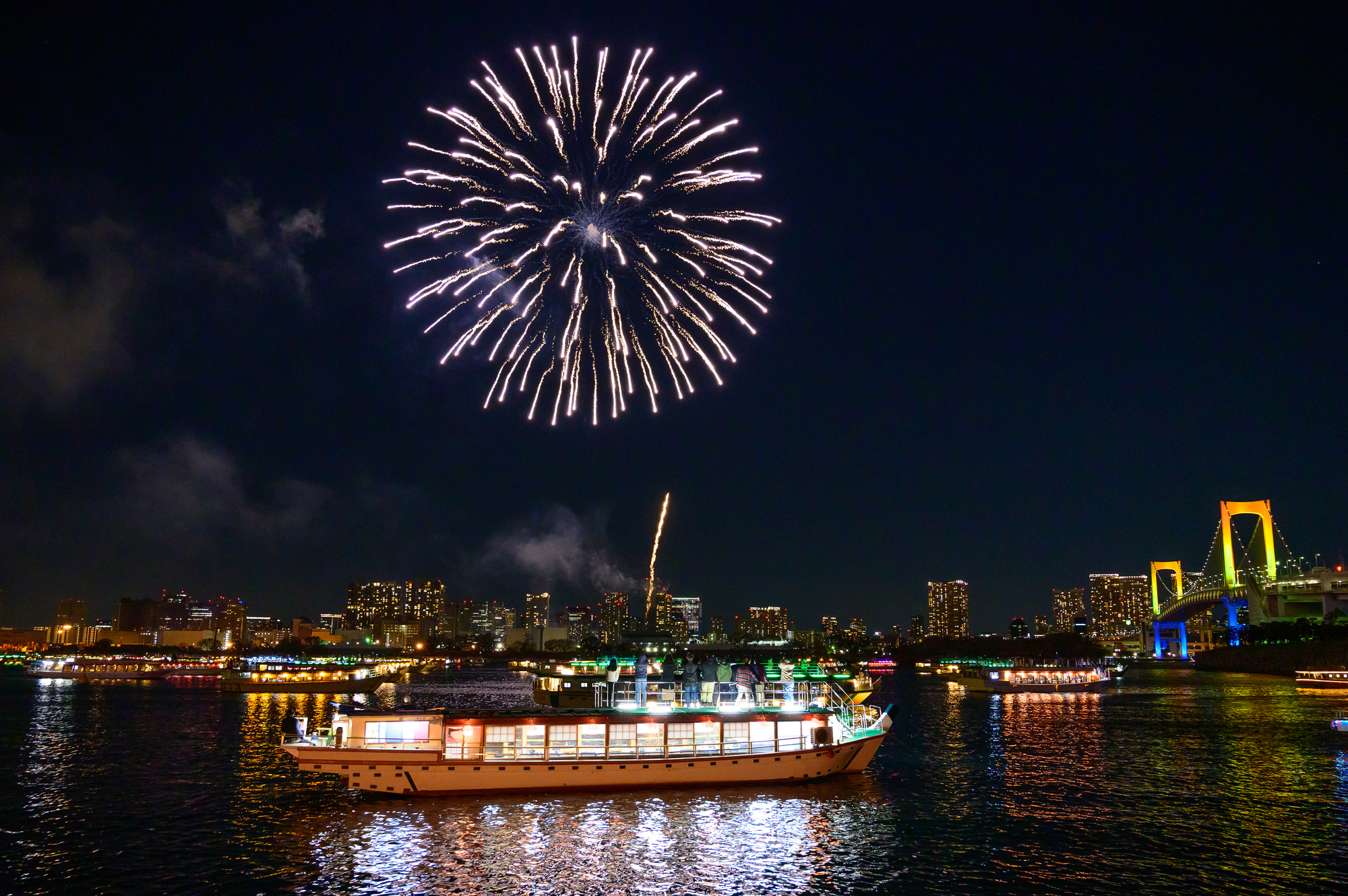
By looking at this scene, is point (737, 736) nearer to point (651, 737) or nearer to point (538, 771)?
point (651, 737)

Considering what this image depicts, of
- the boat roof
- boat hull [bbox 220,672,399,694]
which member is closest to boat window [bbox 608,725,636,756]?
the boat roof

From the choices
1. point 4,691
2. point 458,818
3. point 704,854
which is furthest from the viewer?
point 4,691

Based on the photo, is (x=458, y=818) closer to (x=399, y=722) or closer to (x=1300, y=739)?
(x=399, y=722)

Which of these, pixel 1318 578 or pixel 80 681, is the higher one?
pixel 1318 578

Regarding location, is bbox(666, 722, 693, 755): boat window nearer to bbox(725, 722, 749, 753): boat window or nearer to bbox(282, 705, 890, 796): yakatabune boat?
bbox(282, 705, 890, 796): yakatabune boat

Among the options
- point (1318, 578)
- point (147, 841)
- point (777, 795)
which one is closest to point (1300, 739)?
point (777, 795)

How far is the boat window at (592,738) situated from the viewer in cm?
3969

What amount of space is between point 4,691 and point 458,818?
12863 centimetres

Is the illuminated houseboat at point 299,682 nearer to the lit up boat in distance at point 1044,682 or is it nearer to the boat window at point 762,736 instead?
the lit up boat in distance at point 1044,682

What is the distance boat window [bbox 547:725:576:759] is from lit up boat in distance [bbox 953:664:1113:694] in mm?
101044

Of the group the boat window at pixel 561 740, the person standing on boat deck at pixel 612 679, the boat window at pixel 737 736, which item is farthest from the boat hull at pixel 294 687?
the boat window at pixel 737 736

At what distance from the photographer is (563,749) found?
39.2 metres

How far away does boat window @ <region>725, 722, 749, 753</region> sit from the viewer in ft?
135

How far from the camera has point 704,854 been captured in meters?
29.5
